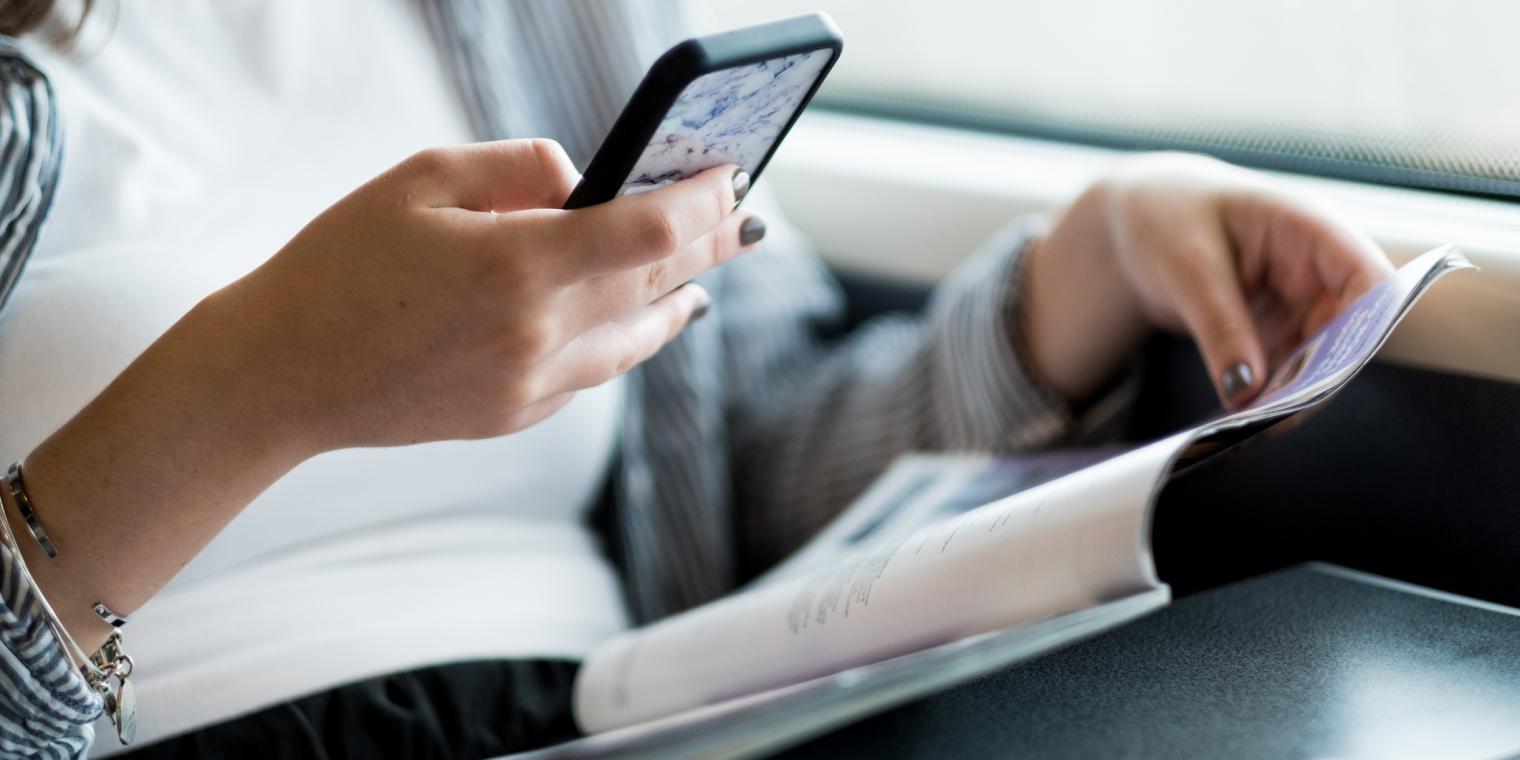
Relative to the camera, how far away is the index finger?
0.40 meters

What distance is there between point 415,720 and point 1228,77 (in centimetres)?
59

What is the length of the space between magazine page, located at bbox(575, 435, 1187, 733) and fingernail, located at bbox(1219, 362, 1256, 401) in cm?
12

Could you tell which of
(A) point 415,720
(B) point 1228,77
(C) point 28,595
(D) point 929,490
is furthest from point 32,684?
(B) point 1228,77

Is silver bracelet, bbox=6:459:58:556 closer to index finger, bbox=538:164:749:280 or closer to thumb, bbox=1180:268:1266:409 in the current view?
index finger, bbox=538:164:749:280

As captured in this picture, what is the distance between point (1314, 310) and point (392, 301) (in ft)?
1.23

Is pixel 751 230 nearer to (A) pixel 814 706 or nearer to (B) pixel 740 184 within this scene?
(B) pixel 740 184

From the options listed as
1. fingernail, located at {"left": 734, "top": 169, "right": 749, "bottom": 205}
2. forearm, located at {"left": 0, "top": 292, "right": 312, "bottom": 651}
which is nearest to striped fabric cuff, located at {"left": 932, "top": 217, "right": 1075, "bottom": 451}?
fingernail, located at {"left": 734, "top": 169, "right": 749, "bottom": 205}

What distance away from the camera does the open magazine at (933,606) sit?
1.04 feet

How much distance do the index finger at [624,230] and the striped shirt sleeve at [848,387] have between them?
290mm

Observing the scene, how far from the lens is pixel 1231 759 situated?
33 cm

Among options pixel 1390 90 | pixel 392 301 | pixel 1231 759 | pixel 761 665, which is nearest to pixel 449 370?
pixel 392 301

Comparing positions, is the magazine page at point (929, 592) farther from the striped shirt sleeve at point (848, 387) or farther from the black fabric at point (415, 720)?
the striped shirt sleeve at point (848, 387)

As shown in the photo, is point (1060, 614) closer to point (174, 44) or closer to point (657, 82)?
point (657, 82)

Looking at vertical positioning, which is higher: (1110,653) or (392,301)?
(392,301)
